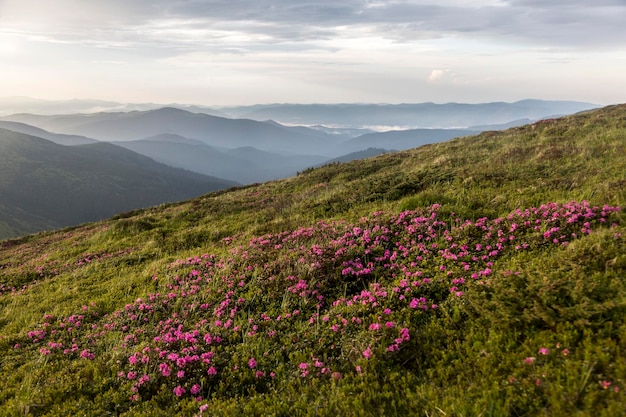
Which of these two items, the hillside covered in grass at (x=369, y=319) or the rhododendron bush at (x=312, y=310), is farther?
the rhododendron bush at (x=312, y=310)

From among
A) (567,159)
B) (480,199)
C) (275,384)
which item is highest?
(567,159)

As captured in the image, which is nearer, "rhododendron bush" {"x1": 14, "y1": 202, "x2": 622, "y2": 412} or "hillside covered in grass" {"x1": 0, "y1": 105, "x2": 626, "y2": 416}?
"hillside covered in grass" {"x1": 0, "y1": 105, "x2": 626, "y2": 416}

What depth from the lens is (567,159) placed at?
15.7 m

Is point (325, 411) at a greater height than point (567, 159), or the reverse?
point (567, 159)

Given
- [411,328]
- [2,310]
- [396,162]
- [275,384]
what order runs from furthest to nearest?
[396,162], [2,310], [411,328], [275,384]

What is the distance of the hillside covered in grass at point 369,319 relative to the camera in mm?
4965

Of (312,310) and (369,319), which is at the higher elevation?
(369,319)

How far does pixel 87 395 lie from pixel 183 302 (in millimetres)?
3458

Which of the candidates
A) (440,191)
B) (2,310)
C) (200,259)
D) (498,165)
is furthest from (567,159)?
(2,310)

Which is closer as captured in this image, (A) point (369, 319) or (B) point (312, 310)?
(A) point (369, 319)

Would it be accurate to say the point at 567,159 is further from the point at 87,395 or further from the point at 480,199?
the point at 87,395

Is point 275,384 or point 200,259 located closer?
point 275,384

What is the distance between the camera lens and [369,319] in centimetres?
709

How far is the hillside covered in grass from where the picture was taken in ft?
16.3
